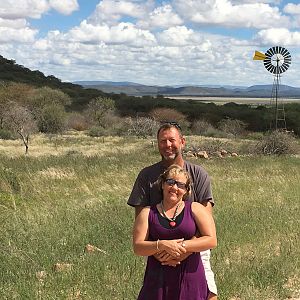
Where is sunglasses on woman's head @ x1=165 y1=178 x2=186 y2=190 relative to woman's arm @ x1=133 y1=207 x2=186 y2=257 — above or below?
above

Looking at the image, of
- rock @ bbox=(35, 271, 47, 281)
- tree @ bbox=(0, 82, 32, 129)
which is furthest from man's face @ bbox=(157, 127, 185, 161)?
tree @ bbox=(0, 82, 32, 129)

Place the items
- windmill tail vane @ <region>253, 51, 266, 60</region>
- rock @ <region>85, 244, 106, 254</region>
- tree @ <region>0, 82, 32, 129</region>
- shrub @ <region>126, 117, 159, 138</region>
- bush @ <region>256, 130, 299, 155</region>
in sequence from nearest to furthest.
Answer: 1. rock @ <region>85, 244, 106, 254</region>
2. bush @ <region>256, 130, 299, 155</region>
3. windmill tail vane @ <region>253, 51, 266, 60</region>
4. shrub @ <region>126, 117, 159, 138</region>
5. tree @ <region>0, 82, 32, 129</region>

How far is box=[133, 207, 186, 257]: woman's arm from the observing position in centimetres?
274

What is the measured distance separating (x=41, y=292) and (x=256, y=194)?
7062 millimetres

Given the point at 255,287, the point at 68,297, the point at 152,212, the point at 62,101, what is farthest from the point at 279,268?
the point at 62,101

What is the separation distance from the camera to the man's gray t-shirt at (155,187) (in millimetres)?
3031

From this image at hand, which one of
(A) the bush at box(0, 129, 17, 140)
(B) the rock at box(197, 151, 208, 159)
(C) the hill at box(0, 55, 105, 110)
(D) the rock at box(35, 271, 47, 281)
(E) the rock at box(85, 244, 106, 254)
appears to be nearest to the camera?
(D) the rock at box(35, 271, 47, 281)

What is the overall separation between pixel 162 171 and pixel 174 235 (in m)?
0.46

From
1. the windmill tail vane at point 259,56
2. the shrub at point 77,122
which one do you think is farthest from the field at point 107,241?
the shrub at point 77,122

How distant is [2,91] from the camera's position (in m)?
59.5

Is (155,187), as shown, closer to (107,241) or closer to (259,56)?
(107,241)

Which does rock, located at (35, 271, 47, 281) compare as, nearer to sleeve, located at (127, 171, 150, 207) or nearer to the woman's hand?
sleeve, located at (127, 171, 150, 207)

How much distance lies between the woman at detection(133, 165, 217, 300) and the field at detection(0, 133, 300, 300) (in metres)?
1.45

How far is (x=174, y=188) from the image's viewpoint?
2.85 m
